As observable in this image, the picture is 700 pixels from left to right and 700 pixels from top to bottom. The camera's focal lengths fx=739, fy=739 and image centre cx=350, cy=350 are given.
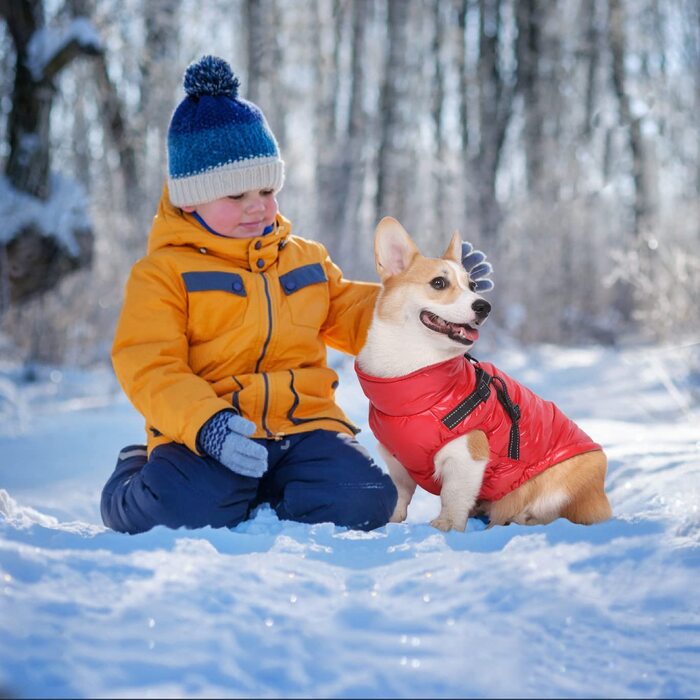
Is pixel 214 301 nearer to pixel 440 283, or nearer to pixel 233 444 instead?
pixel 233 444

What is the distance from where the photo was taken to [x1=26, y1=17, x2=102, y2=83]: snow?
593 centimetres

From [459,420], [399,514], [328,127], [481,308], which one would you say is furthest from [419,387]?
[328,127]

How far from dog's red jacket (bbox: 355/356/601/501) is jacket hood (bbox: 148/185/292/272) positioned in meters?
0.55

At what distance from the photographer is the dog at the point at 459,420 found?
2.33m

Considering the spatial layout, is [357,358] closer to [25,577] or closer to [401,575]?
[401,575]

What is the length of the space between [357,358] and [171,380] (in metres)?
0.63

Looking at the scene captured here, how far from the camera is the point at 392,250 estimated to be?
2.64 metres

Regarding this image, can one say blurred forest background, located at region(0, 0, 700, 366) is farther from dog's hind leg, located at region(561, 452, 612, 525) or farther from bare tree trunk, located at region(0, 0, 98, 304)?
dog's hind leg, located at region(561, 452, 612, 525)

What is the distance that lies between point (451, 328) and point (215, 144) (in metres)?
1.02

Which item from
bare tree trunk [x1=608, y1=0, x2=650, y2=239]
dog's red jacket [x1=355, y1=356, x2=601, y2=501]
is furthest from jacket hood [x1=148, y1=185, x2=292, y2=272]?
bare tree trunk [x1=608, y1=0, x2=650, y2=239]

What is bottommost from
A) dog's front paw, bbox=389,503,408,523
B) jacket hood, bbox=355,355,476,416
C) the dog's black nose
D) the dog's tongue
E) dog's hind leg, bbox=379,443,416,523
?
dog's front paw, bbox=389,503,408,523

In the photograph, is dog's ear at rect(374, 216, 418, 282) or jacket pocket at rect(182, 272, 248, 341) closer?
jacket pocket at rect(182, 272, 248, 341)

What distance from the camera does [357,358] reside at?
8.39 ft

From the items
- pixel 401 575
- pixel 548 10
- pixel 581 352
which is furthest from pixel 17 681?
pixel 548 10
